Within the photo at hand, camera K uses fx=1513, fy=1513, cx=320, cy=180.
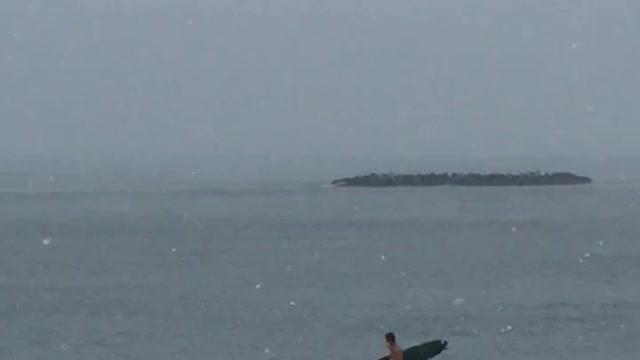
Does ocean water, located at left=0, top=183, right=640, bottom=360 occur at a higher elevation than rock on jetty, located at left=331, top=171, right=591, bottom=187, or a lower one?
lower

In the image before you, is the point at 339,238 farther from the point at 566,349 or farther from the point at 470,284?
the point at 566,349

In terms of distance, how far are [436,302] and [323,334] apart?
385 inches

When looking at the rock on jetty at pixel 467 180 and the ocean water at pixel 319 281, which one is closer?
the ocean water at pixel 319 281

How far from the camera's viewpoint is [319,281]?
5962 cm

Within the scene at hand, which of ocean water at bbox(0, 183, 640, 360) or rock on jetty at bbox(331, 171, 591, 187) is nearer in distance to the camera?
ocean water at bbox(0, 183, 640, 360)

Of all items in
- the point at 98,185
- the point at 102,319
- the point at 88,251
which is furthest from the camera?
the point at 98,185

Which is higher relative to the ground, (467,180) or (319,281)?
(467,180)

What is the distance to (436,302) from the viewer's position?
50969 millimetres

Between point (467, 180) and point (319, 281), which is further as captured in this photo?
point (467, 180)

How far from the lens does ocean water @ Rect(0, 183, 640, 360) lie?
4053cm

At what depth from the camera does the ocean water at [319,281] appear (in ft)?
133

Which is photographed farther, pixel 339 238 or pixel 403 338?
pixel 339 238

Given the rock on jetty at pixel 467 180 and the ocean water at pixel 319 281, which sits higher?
the rock on jetty at pixel 467 180

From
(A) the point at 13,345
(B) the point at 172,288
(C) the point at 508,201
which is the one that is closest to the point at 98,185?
(C) the point at 508,201
